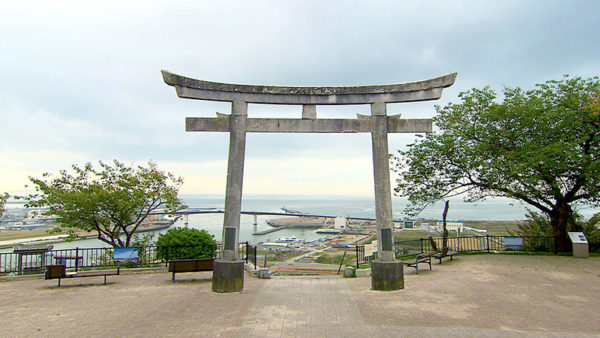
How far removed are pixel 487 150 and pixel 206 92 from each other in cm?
1239

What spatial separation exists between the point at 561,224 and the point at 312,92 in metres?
14.0

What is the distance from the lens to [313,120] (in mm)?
10586

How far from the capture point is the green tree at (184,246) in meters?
13.3

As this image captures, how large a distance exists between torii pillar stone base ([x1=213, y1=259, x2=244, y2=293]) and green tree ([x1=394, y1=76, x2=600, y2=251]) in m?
10.7

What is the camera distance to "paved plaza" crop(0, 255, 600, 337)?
20.5 ft

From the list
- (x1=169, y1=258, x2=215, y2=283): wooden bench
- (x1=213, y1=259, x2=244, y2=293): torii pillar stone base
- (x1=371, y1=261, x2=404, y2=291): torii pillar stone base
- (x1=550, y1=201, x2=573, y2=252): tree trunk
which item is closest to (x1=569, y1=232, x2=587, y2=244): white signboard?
(x1=550, y1=201, x2=573, y2=252): tree trunk

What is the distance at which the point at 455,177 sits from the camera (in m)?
16.5

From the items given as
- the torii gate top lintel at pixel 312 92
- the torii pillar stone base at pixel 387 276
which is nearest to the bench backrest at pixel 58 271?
the torii gate top lintel at pixel 312 92

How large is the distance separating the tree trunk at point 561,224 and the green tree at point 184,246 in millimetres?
15624

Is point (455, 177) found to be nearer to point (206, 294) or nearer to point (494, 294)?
point (494, 294)

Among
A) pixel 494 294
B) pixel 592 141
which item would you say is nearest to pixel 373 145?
pixel 494 294

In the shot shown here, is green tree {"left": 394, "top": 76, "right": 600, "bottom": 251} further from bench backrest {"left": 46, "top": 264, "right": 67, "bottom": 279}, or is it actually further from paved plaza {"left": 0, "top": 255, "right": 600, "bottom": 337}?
bench backrest {"left": 46, "top": 264, "right": 67, "bottom": 279}

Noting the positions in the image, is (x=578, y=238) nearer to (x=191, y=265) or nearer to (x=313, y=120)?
(x=313, y=120)

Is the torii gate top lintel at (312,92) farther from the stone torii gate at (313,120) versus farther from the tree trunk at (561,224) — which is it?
the tree trunk at (561,224)
